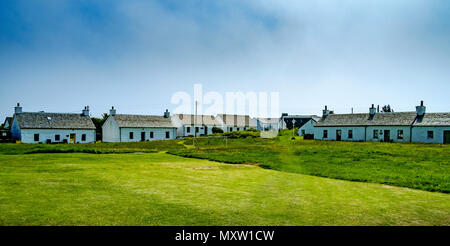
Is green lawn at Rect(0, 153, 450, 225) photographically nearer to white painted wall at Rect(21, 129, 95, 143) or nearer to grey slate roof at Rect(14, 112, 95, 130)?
white painted wall at Rect(21, 129, 95, 143)

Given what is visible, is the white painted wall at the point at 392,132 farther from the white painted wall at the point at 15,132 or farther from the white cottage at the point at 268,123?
the white cottage at the point at 268,123

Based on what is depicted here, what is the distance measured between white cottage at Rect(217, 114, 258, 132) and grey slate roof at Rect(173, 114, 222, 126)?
2.40 meters

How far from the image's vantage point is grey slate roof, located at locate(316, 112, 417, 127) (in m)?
51.5

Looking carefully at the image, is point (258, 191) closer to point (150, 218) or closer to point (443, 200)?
point (150, 218)

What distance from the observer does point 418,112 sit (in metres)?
51.2

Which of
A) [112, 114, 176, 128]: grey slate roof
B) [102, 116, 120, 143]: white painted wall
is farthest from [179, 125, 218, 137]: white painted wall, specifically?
[102, 116, 120, 143]: white painted wall

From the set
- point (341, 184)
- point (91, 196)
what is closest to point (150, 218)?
point (91, 196)

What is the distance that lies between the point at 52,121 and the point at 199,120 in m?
33.9

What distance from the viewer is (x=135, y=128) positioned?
61781 millimetres

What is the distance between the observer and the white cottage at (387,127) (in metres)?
47.6

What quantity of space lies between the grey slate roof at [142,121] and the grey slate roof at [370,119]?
3095 cm

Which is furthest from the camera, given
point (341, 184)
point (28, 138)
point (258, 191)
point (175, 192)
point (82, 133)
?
point (82, 133)

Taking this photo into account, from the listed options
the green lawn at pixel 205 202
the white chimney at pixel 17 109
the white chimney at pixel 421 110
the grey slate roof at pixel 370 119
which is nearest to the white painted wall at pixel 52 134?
the white chimney at pixel 17 109

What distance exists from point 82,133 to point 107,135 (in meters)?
6.48
